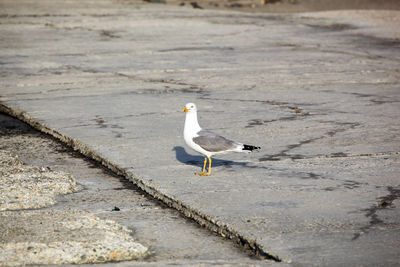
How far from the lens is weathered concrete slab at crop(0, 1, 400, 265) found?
12.4ft

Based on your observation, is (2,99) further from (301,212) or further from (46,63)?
(301,212)

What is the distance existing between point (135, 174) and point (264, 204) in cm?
110

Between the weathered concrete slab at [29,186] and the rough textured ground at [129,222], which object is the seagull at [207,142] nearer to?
the rough textured ground at [129,222]

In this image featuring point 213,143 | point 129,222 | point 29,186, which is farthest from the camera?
point 213,143

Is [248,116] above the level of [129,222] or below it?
above

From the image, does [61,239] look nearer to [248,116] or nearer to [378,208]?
[378,208]

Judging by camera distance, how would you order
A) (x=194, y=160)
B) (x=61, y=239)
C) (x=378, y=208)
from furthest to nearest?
1. (x=194, y=160)
2. (x=378, y=208)
3. (x=61, y=239)

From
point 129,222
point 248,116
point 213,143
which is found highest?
point 213,143

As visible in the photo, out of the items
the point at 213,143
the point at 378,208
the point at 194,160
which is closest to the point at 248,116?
the point at 194,160

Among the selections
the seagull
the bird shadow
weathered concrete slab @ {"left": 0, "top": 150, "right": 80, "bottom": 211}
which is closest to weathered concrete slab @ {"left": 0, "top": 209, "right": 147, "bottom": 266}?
weathered concrete slab @ {"left": 0, "top": 150, "right": 80, "bottom": 211}

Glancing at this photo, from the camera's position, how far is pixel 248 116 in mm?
6668

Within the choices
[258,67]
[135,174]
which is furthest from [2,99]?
[258,67]

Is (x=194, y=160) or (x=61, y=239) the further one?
(x=194, y=160)

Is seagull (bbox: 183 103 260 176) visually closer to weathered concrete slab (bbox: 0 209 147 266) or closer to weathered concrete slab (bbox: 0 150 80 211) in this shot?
weathered concrete slab (bbox: 0 150 80 211)
